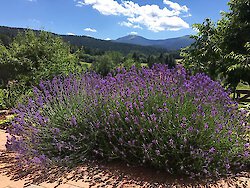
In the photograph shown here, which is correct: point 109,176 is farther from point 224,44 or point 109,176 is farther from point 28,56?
point 224,44

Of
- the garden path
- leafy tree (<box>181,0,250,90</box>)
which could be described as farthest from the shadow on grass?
leafy tree (<box>181,0,250,90</box>)

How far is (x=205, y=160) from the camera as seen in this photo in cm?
214

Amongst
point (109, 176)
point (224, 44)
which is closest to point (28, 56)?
point (224, 44)

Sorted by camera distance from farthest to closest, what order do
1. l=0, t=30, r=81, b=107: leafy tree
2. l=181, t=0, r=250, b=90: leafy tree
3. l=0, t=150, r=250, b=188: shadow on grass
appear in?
l=181, t=0, r=250, b=90: leafy tree < l=0, t=30, r=81, b=107: leafy tree < l=0, t=150, r=250, b=188: shadow on grass

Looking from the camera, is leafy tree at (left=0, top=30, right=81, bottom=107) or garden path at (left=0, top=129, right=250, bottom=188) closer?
garden path at (left=0, top=129, right=250, bottom=188)

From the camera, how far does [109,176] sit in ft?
8.07

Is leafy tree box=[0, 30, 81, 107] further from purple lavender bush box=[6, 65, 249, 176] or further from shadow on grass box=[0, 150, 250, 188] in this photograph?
shadow on grass box=[0, 150, 250, 188]

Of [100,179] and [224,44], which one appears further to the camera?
[224,44]

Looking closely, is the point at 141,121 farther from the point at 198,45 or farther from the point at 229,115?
the point at 198,45

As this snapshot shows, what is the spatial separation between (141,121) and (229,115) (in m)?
0.82

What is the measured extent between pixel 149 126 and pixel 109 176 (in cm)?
59

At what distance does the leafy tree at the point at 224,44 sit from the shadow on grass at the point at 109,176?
559 centimetres

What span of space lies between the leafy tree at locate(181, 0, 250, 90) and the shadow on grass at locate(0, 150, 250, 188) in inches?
220

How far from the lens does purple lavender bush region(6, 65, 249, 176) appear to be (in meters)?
2.26
